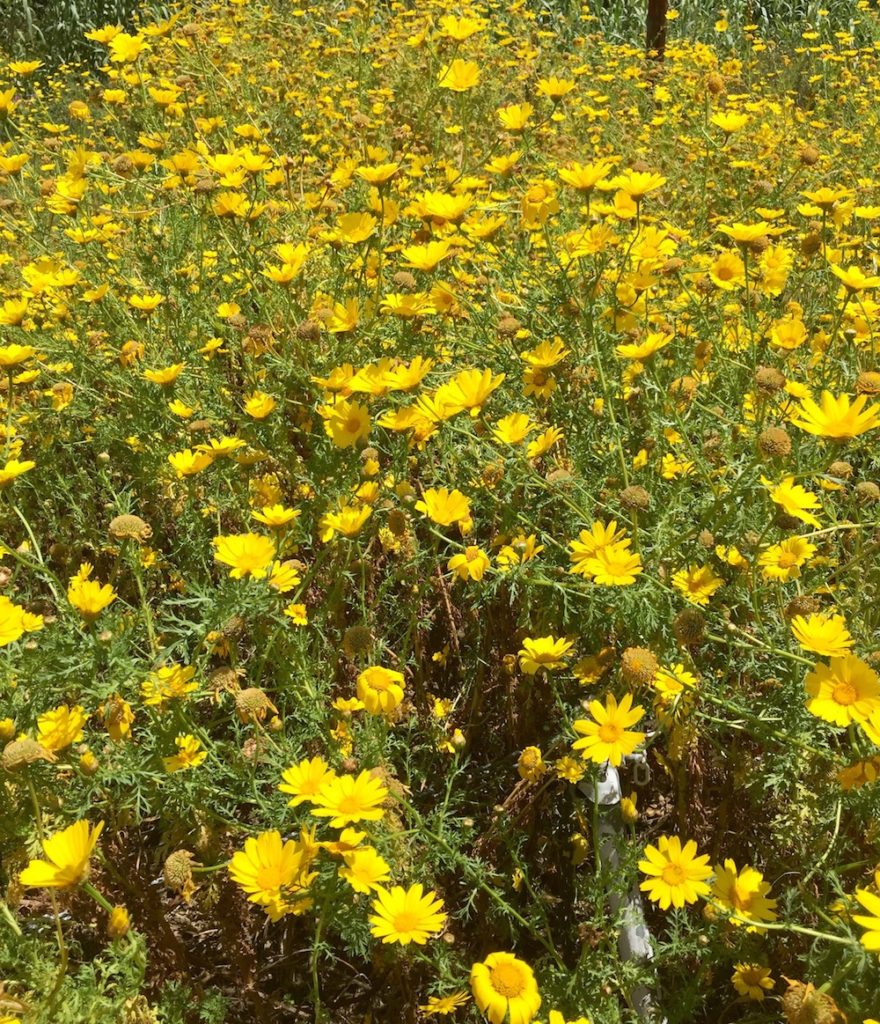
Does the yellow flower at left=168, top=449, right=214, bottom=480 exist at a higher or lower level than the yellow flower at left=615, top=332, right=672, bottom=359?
lower

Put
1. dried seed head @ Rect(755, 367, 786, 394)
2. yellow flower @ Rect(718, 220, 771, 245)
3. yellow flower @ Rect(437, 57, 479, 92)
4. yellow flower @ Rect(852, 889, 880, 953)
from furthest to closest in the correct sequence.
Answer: yellow flower @ Rect(437, 57, 479, 92) < yellow flower @ Rect(718, 220, 771, 245) < dried seed head @ Rect(755, 367, 786, 394) < yellow flower @ Rect(852, 889, 880, 953)

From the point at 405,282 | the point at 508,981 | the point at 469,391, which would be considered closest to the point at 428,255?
the point at 405,282

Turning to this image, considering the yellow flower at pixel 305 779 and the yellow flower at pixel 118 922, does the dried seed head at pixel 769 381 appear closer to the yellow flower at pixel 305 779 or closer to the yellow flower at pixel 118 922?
the yellow flower at pixel 305 779

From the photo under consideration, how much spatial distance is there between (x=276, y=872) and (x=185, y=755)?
0.29m

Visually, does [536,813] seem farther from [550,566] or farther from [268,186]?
[268,186]

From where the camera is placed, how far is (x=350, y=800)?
128 centimetres

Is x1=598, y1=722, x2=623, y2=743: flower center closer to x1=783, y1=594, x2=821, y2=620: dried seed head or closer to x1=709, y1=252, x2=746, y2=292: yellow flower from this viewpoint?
x1=783, y1=594, x2=821, y2=620: dried seed head

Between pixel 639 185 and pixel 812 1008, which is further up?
pixel 639 185

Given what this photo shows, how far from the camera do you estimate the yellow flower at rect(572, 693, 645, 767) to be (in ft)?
4.18

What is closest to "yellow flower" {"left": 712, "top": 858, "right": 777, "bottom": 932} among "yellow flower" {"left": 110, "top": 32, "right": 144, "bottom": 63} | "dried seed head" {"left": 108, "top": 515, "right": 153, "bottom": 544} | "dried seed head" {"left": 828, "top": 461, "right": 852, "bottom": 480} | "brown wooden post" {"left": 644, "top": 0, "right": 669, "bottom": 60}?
"dried seed head" {"left": 828, "top": 461, "right": 852, "bottom": 480}

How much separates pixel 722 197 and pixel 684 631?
2.88m

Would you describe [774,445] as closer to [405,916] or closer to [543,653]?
[543,653]

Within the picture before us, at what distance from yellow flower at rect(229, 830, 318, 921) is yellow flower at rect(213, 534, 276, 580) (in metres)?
0.48

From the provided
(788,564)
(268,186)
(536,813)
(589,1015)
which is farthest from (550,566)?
(268,186)
